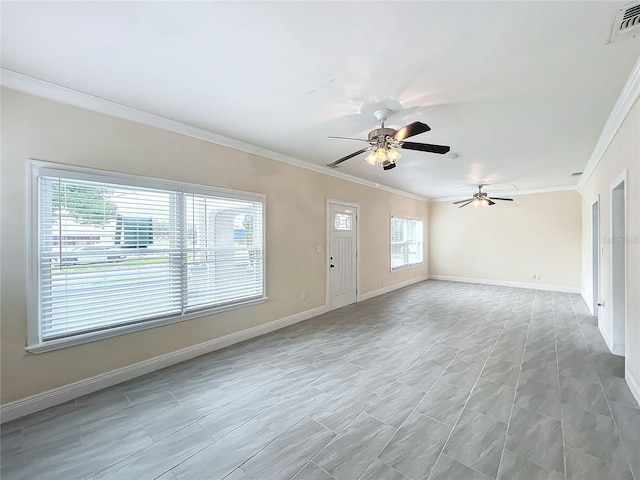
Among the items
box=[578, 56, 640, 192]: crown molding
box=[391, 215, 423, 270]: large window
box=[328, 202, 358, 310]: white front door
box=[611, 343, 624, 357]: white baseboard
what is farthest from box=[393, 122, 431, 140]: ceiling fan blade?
box=[391, 215, 423, 270]: large window

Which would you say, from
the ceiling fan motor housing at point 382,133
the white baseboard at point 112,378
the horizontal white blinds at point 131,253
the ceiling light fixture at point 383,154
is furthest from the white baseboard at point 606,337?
the horizontal white blinds at point 131,253

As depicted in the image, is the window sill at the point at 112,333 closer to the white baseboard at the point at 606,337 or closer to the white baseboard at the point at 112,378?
the white baseboard at the point at 112,378

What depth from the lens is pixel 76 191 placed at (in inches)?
98.6

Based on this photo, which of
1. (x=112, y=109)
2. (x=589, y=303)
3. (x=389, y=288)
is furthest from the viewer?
(x=389, y=288)

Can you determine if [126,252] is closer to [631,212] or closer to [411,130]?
[411,130]

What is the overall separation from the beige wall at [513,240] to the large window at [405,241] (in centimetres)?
71

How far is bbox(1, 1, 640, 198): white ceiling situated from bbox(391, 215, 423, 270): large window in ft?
14.3

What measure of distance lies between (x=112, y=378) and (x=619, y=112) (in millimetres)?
5645

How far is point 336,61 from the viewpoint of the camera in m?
1.99

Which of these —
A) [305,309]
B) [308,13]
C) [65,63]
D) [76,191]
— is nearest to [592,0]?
[308,13]

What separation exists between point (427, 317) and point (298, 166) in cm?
353

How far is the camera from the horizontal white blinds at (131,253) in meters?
2.40

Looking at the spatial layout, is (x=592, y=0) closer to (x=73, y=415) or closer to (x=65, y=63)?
(x=65, y=63)

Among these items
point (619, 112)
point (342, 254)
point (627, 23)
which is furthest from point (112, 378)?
point (619, 112)
